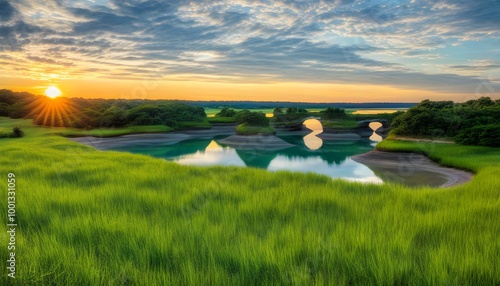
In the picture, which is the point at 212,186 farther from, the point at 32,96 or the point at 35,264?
the point at 32,96

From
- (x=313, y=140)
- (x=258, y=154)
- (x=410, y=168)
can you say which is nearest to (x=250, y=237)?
(x=410, y=168)

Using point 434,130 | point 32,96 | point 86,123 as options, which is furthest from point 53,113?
point 434,130

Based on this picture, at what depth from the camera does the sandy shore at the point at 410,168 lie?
74.8 feet

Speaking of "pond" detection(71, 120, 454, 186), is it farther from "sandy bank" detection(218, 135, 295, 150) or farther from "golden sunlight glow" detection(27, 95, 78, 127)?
"golden sunlight glow" detection(27, 95, 78, 127)

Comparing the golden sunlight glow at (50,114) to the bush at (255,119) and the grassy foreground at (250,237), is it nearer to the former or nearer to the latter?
the bush at (255,119)

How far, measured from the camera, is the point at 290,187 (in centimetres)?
823

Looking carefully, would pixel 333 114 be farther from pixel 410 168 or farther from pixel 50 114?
pixel 50 114

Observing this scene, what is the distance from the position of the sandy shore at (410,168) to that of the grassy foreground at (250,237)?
16.5m

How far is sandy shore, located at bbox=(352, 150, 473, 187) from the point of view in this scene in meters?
22.8

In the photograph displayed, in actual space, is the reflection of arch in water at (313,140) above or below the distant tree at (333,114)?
below

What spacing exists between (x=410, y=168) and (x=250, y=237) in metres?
28.4

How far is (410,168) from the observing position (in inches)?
1126

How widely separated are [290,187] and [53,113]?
67220mm

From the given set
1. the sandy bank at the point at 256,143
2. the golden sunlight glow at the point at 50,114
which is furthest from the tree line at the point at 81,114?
the sandy bank at the point at 256,143
